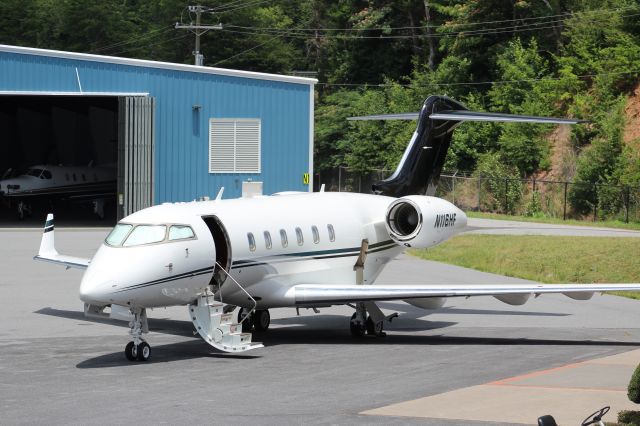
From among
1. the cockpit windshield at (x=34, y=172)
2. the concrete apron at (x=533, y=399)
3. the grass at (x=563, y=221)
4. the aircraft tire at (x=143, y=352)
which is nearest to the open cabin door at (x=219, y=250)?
the aircraft tire at (x=143, y=352)

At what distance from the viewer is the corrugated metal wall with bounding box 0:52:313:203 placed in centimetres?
4653

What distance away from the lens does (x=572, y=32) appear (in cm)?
7094

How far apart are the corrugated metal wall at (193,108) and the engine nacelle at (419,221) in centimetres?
2291

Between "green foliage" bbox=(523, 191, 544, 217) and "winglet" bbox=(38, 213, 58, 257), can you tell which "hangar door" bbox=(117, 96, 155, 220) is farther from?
"green foliage" bbox=(523, 191, 544, 217)

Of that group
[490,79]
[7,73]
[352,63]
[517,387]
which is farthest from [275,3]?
[517,387]

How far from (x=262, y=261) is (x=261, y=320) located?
7.04 ft

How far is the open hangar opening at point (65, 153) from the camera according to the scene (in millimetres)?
60094

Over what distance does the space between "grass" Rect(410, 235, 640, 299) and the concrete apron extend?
1350 centimetres

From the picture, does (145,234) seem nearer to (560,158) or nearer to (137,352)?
(137,352)

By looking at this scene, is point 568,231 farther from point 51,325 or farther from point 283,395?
point 283,395

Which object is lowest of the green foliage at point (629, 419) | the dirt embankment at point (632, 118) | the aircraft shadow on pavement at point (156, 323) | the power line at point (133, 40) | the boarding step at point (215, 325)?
the aircraft shadow on pavement at point (156, 323)

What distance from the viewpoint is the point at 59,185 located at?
60.6 meters

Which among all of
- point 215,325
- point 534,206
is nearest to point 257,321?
point 215,325

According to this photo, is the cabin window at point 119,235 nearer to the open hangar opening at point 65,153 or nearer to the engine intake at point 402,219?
the engine intake at point 402,219
